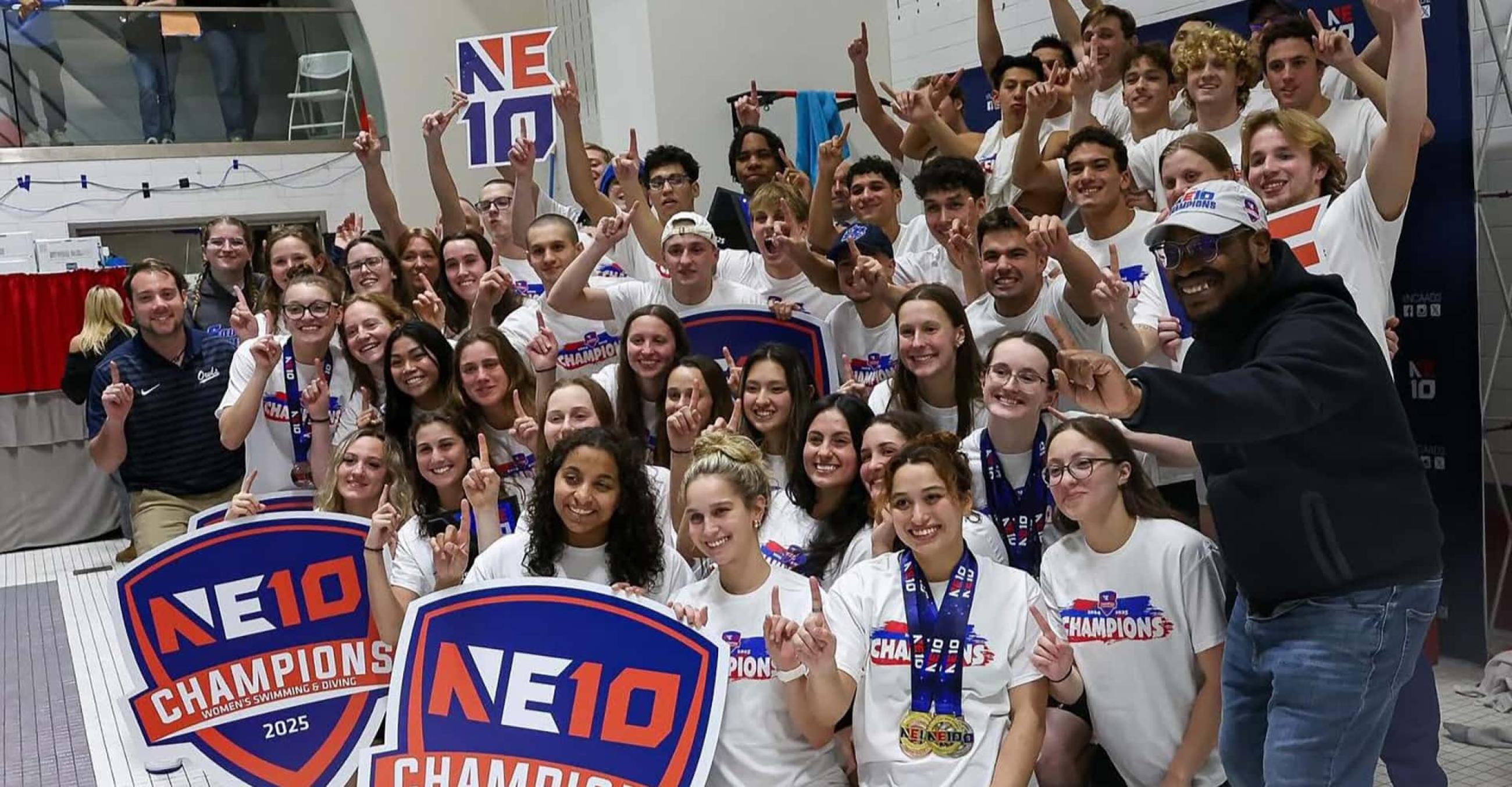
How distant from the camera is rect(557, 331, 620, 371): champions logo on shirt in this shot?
4.96 m

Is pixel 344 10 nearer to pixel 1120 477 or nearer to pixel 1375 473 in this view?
pixel 1120 477

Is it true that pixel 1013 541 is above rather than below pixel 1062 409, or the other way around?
below

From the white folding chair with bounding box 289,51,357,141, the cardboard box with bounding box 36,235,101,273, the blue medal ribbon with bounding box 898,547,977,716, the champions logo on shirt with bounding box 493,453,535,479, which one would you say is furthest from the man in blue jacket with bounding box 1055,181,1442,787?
the white folding chair with bounding box 289,51,357,141

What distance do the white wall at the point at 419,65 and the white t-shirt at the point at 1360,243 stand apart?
9.34 metres

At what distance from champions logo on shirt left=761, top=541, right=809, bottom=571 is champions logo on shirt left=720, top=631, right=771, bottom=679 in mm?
393

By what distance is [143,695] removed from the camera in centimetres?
377

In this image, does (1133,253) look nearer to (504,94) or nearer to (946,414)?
(946,414)

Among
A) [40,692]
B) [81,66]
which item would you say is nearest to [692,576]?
[40,692]

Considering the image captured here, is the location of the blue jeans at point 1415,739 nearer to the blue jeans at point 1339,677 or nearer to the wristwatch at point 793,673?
the blue jeans at point 1339,677

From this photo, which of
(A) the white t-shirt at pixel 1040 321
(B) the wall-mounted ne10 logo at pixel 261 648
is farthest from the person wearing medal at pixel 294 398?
(A) the white t-shirt at pixel 1040 321

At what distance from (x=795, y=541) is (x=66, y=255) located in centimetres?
773

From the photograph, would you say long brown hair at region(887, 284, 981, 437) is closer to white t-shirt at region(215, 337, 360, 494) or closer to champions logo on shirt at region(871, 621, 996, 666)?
champions logo on shirt at region(871, 621, 996, 666)

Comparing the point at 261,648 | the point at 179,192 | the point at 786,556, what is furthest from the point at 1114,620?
the point at 179,192

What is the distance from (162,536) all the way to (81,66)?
7932 mm
